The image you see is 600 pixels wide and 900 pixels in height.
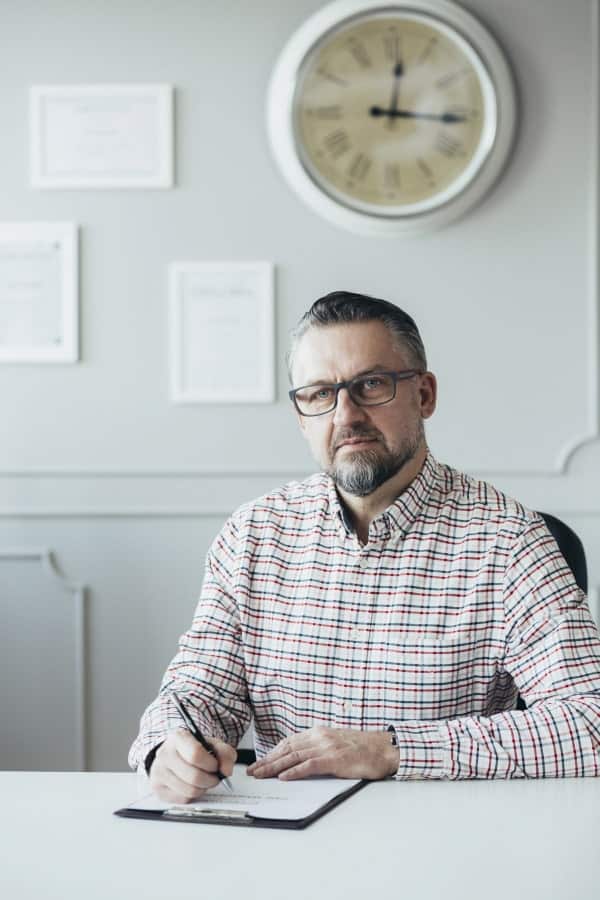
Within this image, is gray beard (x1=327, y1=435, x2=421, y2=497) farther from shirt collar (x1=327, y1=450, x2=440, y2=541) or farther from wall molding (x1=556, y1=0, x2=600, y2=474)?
wall molding (x1=556, y1=0, x2=600, y2=474)

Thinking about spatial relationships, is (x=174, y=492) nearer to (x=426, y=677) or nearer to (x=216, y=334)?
(x=216, y=334)

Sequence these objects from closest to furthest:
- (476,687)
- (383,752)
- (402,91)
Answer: (383,752) → (476,687) → (402,91)

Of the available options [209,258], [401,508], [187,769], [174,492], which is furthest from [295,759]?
[209,258]

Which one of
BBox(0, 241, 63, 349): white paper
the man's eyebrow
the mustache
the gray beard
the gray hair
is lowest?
the gray beard

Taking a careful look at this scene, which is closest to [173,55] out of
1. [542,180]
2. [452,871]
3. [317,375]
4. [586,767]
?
[542,180]

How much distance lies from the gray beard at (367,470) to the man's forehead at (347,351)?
131 mm

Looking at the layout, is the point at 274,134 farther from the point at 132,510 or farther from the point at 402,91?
the point at 132,510

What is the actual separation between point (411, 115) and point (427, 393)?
131cm

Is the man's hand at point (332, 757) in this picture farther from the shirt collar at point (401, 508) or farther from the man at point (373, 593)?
the shirt collar at point (401, 508)

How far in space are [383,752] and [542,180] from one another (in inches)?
75.8

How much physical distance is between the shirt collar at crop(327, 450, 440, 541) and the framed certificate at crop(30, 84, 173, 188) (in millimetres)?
1439

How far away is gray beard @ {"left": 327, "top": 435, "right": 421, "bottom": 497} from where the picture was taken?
1.71 m

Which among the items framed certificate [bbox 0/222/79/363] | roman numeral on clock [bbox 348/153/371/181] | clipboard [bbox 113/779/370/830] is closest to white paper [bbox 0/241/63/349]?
framed certificate [bbox 0/222/79/363]

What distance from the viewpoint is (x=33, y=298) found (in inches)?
115
